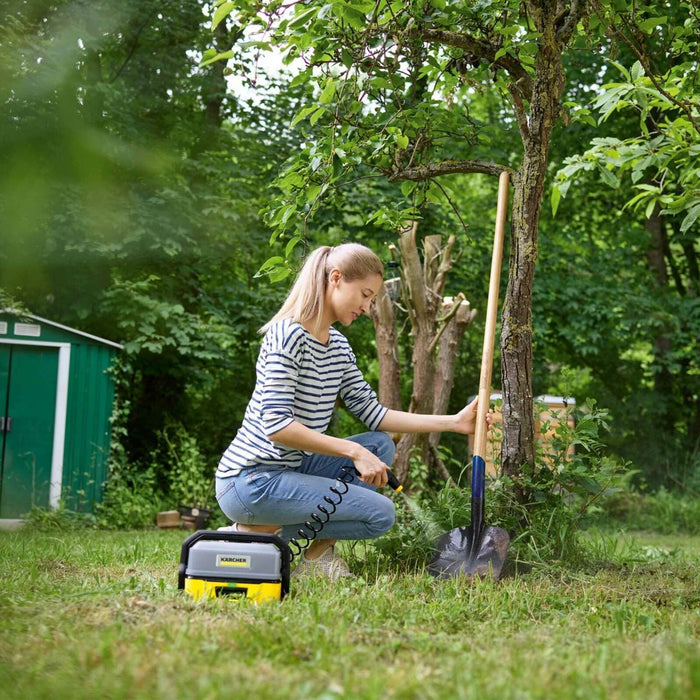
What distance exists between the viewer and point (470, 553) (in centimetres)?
344

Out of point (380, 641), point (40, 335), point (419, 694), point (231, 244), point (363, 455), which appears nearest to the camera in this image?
point (419, 694)

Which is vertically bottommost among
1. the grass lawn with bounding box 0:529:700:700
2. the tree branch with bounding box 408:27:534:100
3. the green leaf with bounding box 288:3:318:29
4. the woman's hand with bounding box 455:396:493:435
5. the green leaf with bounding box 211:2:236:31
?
the grass lawn with bounding box 0:529:700:700

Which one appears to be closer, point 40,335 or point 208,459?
point 40,335

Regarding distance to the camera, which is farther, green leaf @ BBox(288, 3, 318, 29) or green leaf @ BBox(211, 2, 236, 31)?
green leaf @ BBox(211, 2, 236, 31)

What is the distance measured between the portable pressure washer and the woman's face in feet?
3.14

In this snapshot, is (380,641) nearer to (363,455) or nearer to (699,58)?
(363,455)

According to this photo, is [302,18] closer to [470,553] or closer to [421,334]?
[470,553]

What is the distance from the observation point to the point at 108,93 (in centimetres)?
917

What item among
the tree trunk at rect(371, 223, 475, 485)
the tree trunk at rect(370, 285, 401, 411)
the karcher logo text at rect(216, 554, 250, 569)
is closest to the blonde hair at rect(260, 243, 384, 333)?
the karcher logo text at rect(216, 554, 250, 569)

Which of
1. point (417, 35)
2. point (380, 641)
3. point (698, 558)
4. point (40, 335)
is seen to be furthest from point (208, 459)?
point (380, 641)

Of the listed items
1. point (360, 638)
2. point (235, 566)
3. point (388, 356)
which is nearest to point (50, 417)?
point (388, 356)

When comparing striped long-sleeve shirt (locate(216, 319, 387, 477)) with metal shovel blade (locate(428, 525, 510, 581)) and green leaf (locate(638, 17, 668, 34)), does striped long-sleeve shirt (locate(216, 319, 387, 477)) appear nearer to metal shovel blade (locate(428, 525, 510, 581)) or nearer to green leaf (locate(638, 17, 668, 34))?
metal shovel blade (locate(428, 525, 510, 581))

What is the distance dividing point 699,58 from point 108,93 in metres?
7.07

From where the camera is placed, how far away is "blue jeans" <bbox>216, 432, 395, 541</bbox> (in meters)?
3.22
